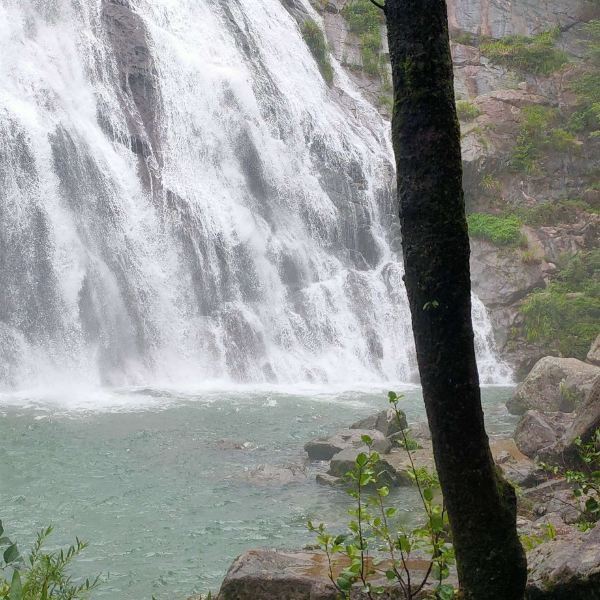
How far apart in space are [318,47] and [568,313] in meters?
13.1

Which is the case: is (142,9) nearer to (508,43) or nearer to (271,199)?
(271,199)

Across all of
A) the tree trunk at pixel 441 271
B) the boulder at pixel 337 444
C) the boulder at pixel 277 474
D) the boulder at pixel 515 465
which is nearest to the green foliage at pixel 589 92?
the boulder at pixel 515 465

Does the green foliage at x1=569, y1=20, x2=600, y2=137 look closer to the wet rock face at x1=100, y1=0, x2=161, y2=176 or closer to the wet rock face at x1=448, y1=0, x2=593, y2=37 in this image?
the wet rock face at x1=448, y1=0, x2=593, y2=37

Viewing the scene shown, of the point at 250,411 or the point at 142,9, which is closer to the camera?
the point at 250,411

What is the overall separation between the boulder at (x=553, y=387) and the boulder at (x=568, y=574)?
9.38 m

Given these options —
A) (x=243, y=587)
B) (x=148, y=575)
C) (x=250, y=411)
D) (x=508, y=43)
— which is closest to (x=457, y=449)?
(x=243, y=587)

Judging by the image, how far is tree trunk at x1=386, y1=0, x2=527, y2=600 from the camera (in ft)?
8.43

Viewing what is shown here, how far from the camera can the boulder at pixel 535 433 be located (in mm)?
9789

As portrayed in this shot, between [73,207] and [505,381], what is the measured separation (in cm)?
1161


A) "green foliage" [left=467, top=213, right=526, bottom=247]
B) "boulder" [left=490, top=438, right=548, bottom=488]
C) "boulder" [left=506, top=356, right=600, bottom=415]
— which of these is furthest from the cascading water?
"boulder" [left=490, top=438, right=548, bottom=488]

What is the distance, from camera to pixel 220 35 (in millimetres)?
22922

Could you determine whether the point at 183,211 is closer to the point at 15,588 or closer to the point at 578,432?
the point at 578,432

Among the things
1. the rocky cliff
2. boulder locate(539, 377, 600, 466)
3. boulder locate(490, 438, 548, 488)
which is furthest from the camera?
the rocky cliff

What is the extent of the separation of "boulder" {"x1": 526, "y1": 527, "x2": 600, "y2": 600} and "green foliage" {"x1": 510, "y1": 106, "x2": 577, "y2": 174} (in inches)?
828
